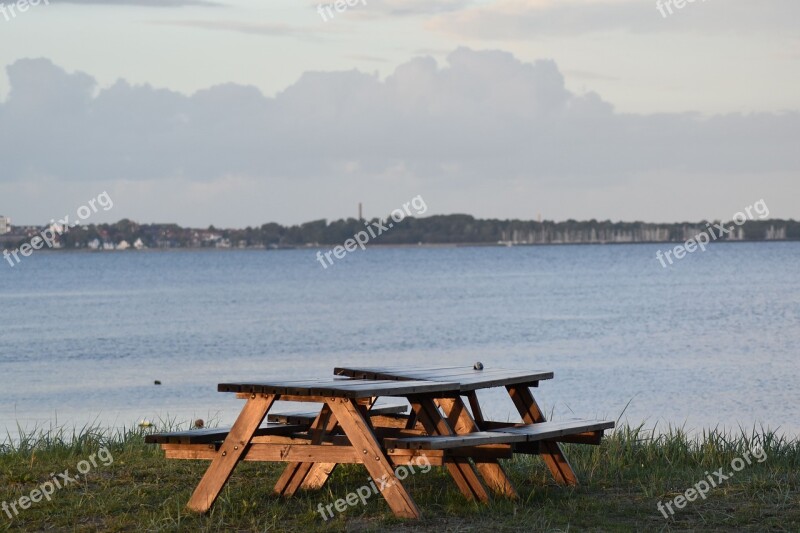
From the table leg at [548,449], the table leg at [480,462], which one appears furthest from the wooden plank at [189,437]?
the table leg at [548,449]

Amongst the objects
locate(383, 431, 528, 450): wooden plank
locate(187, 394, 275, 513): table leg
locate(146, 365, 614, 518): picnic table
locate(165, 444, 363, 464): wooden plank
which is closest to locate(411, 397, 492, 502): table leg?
locate(146, 365, 614, 518): picnic table

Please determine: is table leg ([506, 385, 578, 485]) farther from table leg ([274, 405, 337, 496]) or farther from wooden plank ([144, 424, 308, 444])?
wooden plank ([144, 424, 308, 444])

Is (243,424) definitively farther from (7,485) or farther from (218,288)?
(218,288)

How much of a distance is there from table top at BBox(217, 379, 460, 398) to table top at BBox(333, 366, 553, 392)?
0.13 metres

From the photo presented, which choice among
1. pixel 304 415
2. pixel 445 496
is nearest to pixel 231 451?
pixel 304 415

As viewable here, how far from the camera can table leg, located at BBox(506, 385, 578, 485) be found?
7078 mm

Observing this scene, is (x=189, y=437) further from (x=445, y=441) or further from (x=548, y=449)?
(x=548, y=449)

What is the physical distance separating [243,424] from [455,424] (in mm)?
1352

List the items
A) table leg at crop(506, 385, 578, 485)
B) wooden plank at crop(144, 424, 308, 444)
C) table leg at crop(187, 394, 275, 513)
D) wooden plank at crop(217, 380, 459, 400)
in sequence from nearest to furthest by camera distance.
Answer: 1. wooden plank at crop(217, 380, 459, 400)
2. table leg at crop(187, 394, 275, 513)
3. wooden plank at crop(144, 424, 308, 444)
4. table leg at crop(506, 385, 578, 485)

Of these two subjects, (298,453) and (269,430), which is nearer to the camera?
(298,453)

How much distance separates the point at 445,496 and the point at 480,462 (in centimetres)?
29

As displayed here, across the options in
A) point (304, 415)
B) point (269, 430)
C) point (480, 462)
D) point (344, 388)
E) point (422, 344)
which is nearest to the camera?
point (344, 388)

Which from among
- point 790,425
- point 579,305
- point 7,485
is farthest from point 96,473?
point 579,305

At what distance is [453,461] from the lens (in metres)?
6.35
